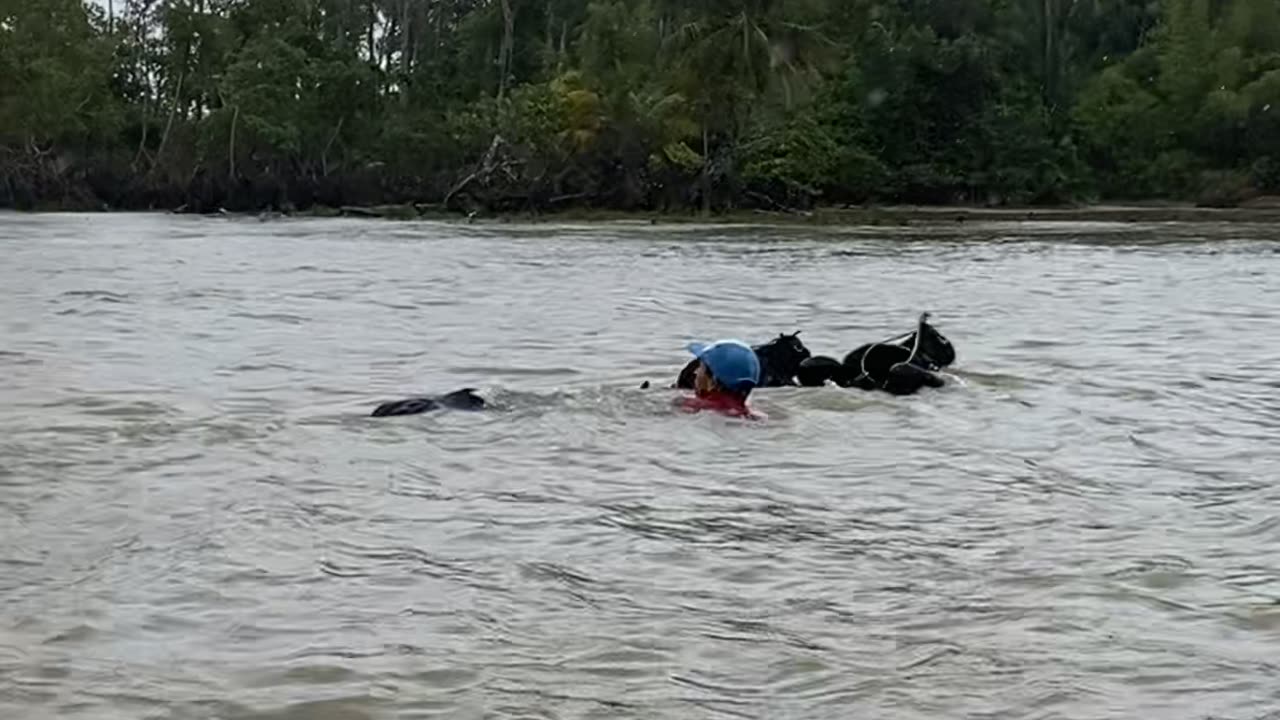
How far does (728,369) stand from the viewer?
9.81 meters

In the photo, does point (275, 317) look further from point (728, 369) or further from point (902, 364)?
point (728, 369)

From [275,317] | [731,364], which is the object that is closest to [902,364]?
[731,364]

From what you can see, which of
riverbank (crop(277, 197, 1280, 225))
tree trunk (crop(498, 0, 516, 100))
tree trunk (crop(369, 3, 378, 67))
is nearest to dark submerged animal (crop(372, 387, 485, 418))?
riverbank (crop(277, 197, 1280, 225))

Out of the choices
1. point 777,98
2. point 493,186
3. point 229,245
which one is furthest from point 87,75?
point 229,245

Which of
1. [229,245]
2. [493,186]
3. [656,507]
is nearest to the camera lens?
[656,507]

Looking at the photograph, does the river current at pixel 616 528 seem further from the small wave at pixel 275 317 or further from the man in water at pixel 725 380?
the small wave at pixel 275 317

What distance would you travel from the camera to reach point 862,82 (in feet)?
168

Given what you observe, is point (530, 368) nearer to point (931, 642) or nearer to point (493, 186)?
point (931, 642)

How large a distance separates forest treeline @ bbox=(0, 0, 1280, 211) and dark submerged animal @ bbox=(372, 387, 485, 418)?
3490 centimetres

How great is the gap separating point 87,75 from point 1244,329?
48203mm

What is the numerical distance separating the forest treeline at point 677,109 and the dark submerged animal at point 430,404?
3490 cm

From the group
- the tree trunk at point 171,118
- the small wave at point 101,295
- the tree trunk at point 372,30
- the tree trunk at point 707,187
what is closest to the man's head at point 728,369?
the small wave at point 101,295

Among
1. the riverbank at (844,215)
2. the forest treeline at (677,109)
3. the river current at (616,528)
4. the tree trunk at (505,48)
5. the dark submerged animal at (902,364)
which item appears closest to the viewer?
the river current at (616,528)

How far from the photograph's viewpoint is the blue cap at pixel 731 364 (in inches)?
383
